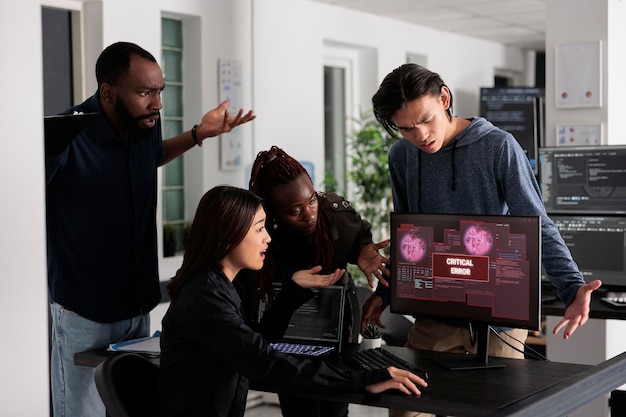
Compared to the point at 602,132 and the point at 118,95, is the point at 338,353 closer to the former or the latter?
the point at 118,95

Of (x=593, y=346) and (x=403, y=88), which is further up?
(x=403, y=88)

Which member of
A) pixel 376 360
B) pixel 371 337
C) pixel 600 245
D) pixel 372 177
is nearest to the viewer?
pixel 376 360

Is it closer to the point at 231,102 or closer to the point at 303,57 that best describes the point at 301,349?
the point at 231,102

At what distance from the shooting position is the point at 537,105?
31.9ft

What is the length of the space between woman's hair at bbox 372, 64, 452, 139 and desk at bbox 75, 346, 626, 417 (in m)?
0.77

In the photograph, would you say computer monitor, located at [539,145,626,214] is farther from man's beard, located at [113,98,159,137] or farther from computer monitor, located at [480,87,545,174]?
computer monitor, located at [480,87,545,174]

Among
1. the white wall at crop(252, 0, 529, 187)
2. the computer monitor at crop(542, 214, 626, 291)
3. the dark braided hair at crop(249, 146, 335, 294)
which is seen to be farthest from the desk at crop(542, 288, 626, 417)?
the white wall at crop(252, 0, 529, 187)

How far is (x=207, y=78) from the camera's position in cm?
577

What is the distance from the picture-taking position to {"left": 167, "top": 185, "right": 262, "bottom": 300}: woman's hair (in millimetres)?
2535

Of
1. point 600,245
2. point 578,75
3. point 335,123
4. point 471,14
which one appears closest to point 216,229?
point 600,245

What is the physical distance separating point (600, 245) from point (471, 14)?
180 inches

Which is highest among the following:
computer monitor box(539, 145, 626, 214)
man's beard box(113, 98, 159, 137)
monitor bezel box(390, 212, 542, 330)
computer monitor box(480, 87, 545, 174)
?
computer monitor box(480, 87, 545, 174)

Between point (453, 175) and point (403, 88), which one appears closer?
point (403, 88)

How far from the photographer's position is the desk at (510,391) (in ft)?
7.43
